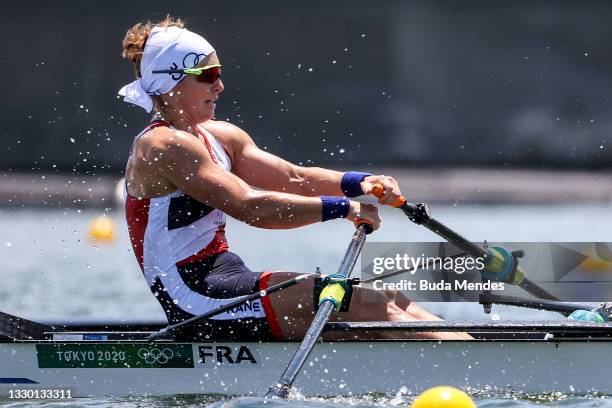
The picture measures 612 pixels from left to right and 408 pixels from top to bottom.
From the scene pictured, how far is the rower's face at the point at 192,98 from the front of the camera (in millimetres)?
6043

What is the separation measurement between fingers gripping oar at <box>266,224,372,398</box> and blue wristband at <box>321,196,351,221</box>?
21 cm

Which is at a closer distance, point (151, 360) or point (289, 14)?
point (151, 360)

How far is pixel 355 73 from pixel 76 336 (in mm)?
16718

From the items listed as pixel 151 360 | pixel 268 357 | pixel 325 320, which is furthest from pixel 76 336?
pixel 325 320

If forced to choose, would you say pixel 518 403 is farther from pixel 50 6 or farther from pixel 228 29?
pixel 50 6

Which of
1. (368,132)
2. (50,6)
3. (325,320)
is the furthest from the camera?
(50,6)

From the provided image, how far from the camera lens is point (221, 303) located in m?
5.91

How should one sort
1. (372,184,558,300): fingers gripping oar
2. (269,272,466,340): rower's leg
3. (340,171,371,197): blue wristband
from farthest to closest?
(372,184,558,300): fingers gripping oar, (340,171,371,197): blue wristband, (269,272,466,340): rower's leg

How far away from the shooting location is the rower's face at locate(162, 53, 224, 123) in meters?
6.04

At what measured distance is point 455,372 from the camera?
19.3 feet

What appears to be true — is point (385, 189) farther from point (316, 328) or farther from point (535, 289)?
point (535, 289)

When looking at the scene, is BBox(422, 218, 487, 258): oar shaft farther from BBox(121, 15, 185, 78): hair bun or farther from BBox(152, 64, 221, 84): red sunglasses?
BBox(121, 15, 185, 78): hair bun

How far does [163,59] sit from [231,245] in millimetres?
9245

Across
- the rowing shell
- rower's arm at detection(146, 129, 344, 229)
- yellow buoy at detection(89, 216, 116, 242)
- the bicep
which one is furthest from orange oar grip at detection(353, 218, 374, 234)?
yellow buoy at detection(89, 216, 116, 242)
